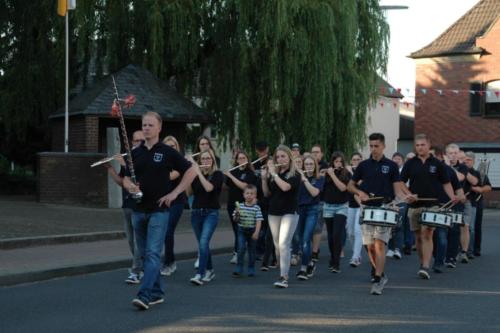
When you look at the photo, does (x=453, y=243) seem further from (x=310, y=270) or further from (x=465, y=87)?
(x=465, y=87)

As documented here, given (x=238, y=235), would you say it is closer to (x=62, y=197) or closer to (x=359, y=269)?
(x=359, y=269)

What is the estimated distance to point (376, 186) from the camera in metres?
10.1

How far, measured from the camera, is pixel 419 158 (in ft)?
37.4

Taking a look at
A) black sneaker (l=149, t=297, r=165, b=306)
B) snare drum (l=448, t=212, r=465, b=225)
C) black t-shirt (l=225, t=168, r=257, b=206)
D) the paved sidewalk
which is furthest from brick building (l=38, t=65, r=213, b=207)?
black sneaker (l=149, t=297, r=165, b=306)

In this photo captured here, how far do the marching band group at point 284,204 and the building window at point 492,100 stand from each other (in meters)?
26.1

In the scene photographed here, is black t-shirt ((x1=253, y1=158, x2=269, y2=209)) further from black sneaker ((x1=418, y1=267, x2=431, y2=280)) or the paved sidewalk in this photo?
black sneaker ((x1=418, y1=267, x2=431, y2=280))

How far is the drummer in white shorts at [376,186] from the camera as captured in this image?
32.3 ft

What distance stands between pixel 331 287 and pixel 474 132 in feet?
100

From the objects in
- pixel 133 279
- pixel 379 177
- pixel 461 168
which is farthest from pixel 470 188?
pixel 133 279

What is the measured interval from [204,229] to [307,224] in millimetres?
1778

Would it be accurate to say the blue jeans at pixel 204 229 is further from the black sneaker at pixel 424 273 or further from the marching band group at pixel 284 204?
the black sneaker at pixel 424 273

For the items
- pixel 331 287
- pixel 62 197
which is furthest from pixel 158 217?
pixel 62 197

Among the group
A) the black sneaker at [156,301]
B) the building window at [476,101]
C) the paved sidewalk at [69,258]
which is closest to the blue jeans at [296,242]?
the paved sidewalk at [69,258]

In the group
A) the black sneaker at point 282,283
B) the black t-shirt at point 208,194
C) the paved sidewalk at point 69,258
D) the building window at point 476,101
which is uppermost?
the building window at point 476,101
